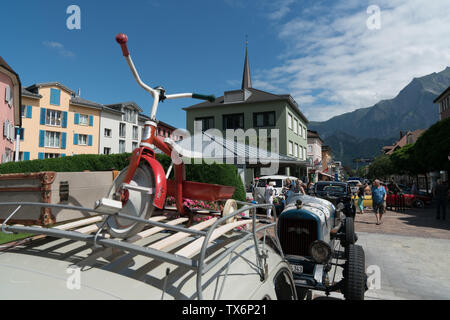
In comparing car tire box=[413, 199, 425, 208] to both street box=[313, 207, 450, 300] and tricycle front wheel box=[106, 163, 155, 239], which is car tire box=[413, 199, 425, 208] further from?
tricycle front wheel box=[106, 163, 155, 239]

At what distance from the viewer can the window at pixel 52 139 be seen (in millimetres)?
33844

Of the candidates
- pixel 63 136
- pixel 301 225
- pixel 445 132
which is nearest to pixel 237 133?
pixel 445 132

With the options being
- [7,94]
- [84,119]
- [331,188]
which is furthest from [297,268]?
[84,119]

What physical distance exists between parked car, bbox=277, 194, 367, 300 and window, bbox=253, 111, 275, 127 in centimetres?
2836

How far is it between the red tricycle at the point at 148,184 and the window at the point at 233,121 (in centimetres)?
3232

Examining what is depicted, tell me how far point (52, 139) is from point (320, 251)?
39.2m

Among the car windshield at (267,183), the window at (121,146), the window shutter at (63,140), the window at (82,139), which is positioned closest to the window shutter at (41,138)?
the window shutter at (63,140)

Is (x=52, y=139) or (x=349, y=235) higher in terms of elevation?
(x=52, y=139)

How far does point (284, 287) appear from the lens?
2.31 metres

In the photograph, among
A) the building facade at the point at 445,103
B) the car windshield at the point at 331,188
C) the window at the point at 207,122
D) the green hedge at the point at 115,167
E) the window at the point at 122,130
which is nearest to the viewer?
the car windshield at the point at 331,188

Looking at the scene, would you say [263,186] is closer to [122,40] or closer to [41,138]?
[122,40]

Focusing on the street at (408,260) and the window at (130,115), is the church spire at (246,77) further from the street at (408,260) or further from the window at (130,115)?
the street at (408,260)

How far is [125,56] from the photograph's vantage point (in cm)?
264

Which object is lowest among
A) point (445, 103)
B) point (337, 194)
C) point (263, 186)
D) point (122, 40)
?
point (263, 186)
